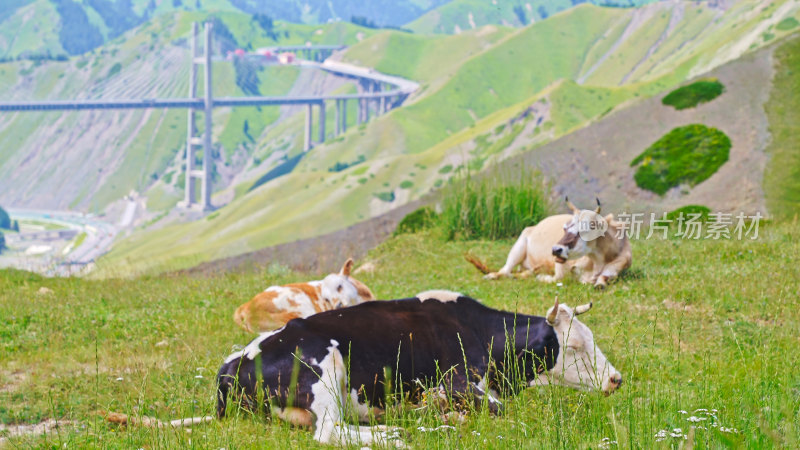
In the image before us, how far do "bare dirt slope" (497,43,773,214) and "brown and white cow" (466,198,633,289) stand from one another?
46.4 ft

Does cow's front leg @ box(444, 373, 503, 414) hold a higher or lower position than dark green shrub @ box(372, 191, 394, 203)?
higher

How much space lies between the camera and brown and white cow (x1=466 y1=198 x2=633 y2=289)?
13156mm

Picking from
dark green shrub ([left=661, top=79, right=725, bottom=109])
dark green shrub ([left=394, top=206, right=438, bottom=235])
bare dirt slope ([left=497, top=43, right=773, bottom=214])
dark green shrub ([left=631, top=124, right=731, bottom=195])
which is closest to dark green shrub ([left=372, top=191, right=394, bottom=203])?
bare dirt slope ([left=497, top=43, right=773, bottom=214])

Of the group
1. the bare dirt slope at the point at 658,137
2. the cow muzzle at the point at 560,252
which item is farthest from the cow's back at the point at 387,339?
the bare dirt slope at the point at 658,137

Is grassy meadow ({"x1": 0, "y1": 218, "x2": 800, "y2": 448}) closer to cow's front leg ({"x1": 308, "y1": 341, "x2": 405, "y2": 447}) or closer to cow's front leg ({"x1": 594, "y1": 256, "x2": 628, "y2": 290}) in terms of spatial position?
cow's front leg ({"x1": 308, "y1": 341, "x2": 405, "y2": 447})

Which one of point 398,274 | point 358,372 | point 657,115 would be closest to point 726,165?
point 657,115

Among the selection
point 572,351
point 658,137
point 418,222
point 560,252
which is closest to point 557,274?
point 560,252

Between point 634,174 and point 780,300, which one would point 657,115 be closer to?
point 634,174

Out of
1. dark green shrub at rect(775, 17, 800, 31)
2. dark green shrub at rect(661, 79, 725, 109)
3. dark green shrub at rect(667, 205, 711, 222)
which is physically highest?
dark green shrub at rect(775, 17, 800, 31)

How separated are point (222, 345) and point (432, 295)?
12.3 feet

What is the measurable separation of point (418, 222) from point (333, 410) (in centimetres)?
2277

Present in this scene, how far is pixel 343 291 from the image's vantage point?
10727mm

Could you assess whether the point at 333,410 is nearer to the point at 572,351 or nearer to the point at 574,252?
the point at 572,351

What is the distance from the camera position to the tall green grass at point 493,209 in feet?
68.1
